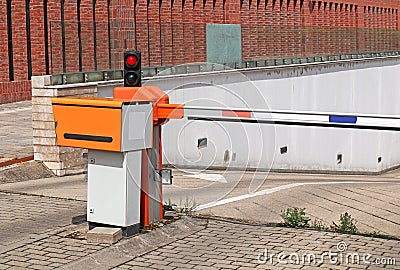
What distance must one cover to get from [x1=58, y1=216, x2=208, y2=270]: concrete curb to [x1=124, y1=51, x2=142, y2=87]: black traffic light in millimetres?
1719

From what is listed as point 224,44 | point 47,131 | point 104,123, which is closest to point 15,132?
point 47,131

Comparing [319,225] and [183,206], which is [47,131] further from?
[319,225]

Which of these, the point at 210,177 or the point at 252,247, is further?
the point at 210,177

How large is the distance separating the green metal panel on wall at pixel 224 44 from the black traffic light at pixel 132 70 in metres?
12.6

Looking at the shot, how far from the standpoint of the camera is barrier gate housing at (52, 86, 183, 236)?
9164mm

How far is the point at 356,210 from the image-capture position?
11672mm

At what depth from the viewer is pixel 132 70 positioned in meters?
9.73

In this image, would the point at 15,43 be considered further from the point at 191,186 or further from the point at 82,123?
the point at 82,123

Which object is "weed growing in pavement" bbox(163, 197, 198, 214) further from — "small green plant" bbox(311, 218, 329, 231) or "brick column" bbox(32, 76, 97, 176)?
"brick column" bbox(32, 76, 97, 176)

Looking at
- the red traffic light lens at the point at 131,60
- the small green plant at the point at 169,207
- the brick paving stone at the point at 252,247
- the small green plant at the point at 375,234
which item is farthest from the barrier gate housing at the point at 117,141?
the small green plant at the point at 375,234

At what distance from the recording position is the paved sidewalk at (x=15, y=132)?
1547 centimetres

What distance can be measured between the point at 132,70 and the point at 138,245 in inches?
79.9

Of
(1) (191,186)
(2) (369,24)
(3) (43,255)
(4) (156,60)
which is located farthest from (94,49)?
(2) (369,24)

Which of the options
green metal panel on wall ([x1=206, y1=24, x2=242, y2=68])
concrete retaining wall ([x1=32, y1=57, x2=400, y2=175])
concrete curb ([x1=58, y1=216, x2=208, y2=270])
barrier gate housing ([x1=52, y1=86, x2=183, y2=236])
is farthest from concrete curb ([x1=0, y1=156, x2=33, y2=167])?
green metal panel on wall ([x1=206, y1=24, x2=242, y2=68])
